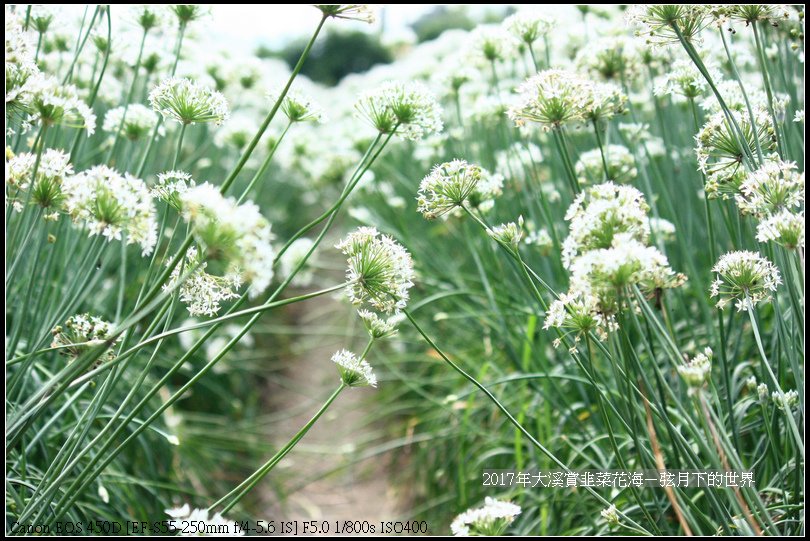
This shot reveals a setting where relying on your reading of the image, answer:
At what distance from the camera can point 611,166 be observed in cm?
216

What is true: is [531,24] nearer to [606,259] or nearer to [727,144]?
[727,144]

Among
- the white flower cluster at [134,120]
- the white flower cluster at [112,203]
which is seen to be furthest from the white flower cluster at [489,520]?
the white flower cluster at [134,120]

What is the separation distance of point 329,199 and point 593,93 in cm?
469

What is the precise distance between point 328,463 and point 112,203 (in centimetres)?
282

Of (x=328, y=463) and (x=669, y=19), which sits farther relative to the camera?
(x=328, y=463)

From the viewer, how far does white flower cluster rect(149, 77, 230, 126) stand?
147 cm

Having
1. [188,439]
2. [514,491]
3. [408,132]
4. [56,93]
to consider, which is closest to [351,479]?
[188,439]

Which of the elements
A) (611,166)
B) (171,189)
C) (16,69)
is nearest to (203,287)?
(171,189)

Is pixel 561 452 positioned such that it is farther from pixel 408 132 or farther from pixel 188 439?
pixel 188 439

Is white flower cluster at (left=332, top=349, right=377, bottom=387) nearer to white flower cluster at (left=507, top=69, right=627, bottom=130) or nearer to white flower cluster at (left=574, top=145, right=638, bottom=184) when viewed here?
white flower cluster at (left=507, top=69, right=627, bottom=130)

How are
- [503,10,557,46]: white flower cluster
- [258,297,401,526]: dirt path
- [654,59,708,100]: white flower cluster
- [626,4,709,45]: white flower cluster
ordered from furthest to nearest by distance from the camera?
[258,297,401,526]: dirt path < [503,10,557,46]: white flower cluster < [654,59,708,100]: white flower cluster < [626,4,709,45]: white flower cluster

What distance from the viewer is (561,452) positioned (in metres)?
2.42

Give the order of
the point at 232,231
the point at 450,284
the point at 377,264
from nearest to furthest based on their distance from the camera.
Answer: the point at 232,231, the point at 377,264, the point at 450,284

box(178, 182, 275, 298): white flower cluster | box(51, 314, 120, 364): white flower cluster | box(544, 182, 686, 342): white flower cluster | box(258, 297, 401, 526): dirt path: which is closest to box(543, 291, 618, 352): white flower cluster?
box(544, 182, 686, 342): white flower cluster
